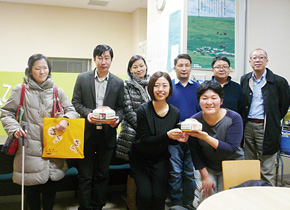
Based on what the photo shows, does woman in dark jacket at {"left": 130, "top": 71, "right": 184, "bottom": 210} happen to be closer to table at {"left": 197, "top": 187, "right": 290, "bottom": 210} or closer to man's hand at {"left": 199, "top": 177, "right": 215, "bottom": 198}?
man's hand at {"left": 199, "top": 177, "right": 215, "bottom": 198}

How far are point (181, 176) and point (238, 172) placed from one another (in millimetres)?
793

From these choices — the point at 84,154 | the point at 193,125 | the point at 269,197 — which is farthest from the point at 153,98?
the point at 269,197

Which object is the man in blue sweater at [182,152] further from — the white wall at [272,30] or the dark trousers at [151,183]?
the white wall at [272,30]

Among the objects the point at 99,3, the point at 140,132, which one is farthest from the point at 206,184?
the point at 99,3

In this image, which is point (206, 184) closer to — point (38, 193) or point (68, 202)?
point (38, 193)

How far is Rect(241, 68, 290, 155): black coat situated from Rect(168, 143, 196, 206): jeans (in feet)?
3.49

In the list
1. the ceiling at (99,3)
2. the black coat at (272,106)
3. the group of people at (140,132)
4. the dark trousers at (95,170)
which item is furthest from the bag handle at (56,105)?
the ceiling at (99,3)

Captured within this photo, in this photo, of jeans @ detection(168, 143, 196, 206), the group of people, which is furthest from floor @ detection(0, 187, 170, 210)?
jeans @ detection(168, 143, 196, 206)

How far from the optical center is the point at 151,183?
2551mm

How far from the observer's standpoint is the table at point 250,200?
157 centimetres

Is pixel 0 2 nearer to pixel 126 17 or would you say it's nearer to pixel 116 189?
pixel 126 17

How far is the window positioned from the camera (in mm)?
8109

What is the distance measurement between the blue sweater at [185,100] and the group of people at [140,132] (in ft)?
0.03

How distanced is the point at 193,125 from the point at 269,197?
0.77m
